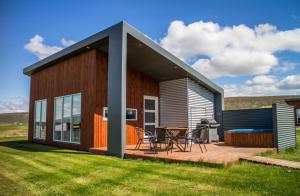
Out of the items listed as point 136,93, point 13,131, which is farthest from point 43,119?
point 13,131

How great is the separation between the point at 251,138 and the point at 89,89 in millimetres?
6537

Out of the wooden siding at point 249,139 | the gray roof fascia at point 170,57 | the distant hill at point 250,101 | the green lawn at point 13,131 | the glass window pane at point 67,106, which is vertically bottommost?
the green lawn at point 13,131

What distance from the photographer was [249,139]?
30.3 feet

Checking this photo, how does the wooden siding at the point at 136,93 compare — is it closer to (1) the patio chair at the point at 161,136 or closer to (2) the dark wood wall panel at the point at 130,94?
(2) the dark wood wall panel at the point at 130,94

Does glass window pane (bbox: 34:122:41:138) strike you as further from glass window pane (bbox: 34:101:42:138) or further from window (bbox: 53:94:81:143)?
window (bbox: 53:94:81:143)

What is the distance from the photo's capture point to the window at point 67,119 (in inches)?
375

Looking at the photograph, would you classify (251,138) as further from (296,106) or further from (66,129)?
(296,106)

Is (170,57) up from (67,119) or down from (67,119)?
up

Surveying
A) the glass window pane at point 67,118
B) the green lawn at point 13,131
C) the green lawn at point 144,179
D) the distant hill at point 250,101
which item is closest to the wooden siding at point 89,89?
the glass window pane at point 67,118

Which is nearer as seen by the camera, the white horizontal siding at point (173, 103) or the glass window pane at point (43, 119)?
the white horizontal siding at point (173, 103)

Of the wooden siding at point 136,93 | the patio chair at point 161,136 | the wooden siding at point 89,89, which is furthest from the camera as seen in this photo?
the wooden siding at point 136,93

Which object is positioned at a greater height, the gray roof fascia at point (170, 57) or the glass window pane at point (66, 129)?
the gray roof fascia at point (170, 57)

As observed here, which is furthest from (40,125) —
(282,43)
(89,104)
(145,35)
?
(282,43)

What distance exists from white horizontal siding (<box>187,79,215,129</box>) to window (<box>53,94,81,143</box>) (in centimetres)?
501
